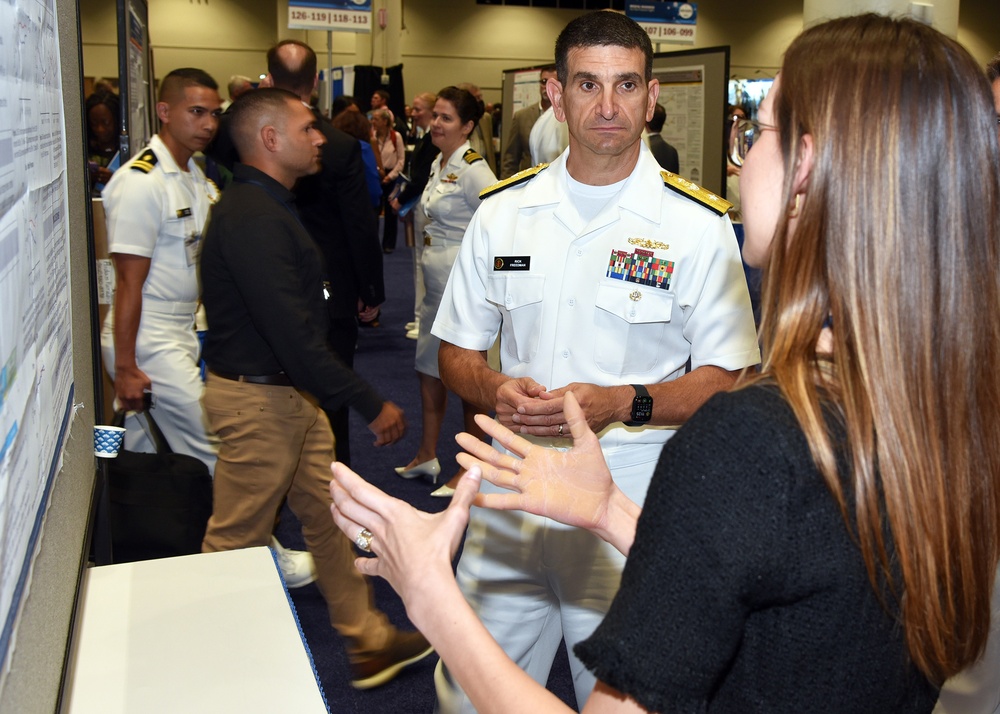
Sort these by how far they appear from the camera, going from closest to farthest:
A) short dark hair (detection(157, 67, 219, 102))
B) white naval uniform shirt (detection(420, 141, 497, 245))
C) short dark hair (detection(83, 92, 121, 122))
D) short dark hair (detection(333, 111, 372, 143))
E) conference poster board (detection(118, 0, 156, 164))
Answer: short dark hair (detection(157, 67, 219, 102)) < conference poster board (detection(118, 0, 156, 164)) < white naval uniform shirt (detection(420, 141, 497, 245)) < short dark hair (detection(333, 111, 372, 143)) < short dark hair (detection(83, 92, 121, 122))

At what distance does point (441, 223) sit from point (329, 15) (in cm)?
498

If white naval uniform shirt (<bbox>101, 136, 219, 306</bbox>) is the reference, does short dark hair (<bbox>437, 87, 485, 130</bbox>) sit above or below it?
above

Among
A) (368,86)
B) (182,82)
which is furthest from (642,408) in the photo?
(368,86)

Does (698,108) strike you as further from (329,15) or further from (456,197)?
(329,15)

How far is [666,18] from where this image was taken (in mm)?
9312

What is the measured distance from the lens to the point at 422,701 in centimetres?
270

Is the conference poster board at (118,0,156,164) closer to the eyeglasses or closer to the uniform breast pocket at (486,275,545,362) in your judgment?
the uniform breast pocket at (486,275,545,362)

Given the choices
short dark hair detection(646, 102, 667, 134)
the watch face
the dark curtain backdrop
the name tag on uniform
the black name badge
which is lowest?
the watch face

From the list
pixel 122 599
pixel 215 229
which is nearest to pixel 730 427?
pixel 122 599

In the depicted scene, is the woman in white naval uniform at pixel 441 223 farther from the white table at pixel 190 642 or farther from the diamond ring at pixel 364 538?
the diamond ring at pixel 364 538

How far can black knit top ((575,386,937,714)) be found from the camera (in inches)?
32.1

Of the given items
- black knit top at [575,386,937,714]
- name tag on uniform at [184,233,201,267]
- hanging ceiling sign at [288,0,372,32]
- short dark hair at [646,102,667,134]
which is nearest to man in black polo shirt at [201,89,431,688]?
name tag on uniform at [184,233,201,267]

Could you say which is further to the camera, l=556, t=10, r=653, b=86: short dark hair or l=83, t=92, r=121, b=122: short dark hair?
l=83, t=92, r=121, b=122: short dark hair

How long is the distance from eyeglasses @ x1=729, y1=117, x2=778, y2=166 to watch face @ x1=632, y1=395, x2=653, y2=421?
729 millimetres
